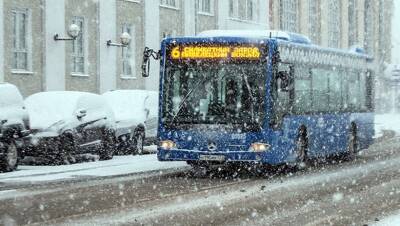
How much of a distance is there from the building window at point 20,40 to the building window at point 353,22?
42.8 metres

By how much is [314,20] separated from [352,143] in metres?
40.2

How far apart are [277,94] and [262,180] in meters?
1.69

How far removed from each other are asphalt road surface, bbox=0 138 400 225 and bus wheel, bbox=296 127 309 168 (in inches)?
9.0

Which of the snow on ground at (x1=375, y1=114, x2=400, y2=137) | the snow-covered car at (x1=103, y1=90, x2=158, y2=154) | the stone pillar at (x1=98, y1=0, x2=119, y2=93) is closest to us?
the snow-covered car at (x1=103, y1=90, x2=158, y2=154)

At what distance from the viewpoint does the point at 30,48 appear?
31.4 metres

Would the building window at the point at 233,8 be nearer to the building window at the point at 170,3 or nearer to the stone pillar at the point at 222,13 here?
the stone pillar at the point at 222,13

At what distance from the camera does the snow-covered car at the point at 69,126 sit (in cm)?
2134

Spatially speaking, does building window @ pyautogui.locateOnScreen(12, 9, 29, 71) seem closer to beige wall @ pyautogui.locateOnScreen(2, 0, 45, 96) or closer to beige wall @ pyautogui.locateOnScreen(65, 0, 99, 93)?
beige wall @ pyautogui.locateOnScreen(2, 0, 45, 96)

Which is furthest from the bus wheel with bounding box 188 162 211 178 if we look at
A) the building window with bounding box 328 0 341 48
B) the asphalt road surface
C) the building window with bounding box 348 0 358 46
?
the building window with bounding box 348 0 358 46

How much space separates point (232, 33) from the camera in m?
19.3

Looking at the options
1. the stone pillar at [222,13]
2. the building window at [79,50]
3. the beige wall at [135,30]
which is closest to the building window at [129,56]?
the beige wall at [135,30]

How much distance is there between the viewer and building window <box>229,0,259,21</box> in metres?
47.9

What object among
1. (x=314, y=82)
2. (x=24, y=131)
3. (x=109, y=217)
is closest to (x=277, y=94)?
(x=314, y=82)

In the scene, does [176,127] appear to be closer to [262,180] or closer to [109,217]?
[262,180]
